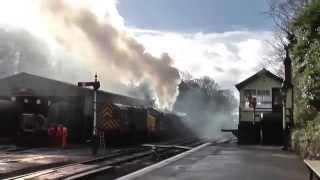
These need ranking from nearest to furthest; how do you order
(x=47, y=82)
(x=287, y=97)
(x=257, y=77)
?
1. (x=287, y=97)
2. (x=257, y=77)
3. (x=47, y=82)

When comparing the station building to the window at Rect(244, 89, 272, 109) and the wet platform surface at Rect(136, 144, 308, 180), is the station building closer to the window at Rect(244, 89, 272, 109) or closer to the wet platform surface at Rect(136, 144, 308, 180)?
the window at Rect(244, 89, 272, 109)

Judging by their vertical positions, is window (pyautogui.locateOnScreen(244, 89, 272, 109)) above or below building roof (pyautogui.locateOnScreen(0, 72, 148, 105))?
below

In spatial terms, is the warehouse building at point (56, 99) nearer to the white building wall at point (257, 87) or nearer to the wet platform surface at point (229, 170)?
the white building wall at point (257, 87)

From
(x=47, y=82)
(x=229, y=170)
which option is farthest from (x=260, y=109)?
(x=229, y=170)

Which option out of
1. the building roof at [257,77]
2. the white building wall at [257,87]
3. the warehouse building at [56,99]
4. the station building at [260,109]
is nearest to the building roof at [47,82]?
the warehouse building at [56,99]

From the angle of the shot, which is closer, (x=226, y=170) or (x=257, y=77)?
(x=226, y=170)

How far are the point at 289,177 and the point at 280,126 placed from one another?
25.6 meters

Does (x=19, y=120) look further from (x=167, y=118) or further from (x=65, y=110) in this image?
(x=167, y=118)

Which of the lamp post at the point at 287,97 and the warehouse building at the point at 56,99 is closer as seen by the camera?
the lamp post at the point at 287,97

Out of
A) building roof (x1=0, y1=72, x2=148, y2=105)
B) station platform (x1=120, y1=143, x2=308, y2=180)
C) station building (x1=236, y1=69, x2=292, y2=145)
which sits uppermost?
building roof (x1=0, y1=72, x2=148, y2=105)

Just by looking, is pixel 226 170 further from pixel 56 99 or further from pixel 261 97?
pixel 56 99

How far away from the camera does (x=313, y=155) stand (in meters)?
18.5

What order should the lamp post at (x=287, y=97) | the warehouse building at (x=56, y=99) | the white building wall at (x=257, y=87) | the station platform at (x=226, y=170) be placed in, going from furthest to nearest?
the white building wall at (x=257, y=87) < the warehouse building at (x=56, y=99) < the lamp post at (x=287, y=97) < the station platform at (x=226, y=170)

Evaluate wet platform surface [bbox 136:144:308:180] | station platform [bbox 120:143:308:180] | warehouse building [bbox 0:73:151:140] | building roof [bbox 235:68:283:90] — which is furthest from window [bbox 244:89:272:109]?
station platform [bbox 120:143:308:180]
